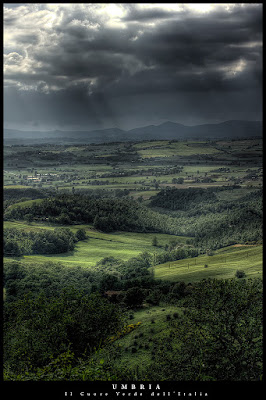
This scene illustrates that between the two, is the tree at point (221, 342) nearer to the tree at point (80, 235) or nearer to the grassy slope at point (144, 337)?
the grassy slope at point (144, 337)

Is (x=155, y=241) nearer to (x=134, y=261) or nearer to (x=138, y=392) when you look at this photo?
(x=134, y=261)

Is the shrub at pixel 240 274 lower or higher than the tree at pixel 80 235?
higher

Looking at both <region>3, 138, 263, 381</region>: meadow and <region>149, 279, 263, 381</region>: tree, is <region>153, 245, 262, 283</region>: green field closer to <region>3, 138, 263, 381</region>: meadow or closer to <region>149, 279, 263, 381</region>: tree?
<region>3, 138, 263, 381</region>: meadow

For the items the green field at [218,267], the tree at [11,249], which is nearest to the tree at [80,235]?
the tree at [11,249]

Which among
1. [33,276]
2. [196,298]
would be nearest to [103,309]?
[196,298]

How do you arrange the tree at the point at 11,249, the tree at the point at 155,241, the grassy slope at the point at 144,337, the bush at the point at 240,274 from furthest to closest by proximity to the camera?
1. the tree at the point at 155,241
2. the tree at the point at 11,249
3. the bush at the point at 240,274
4. the grassy slope at the point at 144,337

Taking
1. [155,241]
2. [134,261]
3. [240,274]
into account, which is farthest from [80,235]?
[240,274]

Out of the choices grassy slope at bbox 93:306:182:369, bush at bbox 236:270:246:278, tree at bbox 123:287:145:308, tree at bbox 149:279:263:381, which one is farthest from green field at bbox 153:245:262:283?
tree at bbox 149:279:263:381

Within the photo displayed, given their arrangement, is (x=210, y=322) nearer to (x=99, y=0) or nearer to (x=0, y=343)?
(x=0, y=343)
